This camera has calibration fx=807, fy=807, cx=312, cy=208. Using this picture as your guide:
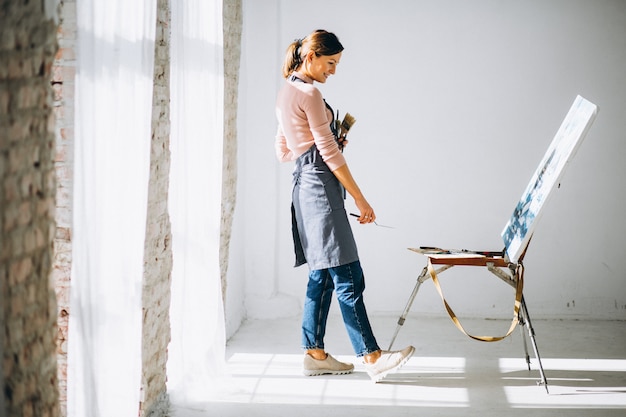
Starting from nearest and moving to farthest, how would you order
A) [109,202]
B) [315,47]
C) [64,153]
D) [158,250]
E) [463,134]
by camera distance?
[109,202]
[64,153]
[158,250]
[315,47]
[463,134]

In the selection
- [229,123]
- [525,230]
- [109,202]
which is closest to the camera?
[109,202]

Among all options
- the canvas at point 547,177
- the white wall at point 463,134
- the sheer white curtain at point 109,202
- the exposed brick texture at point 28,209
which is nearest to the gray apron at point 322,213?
the canvas at point 547,177

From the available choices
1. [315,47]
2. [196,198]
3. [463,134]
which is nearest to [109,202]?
[196,198]

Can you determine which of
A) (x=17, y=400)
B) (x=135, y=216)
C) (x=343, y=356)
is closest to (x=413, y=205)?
(x=343, y=356)

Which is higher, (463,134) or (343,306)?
(463,134)

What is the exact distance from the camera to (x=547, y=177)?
3.68 metres

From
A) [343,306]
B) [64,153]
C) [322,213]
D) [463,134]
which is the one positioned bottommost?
[343,306]

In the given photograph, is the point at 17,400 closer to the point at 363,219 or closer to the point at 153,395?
the point at 153,395

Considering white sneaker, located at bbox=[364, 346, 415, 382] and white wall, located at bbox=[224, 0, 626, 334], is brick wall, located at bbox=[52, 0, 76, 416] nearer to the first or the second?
white sneaker, located at bbox=[364, 346, 415, 382]

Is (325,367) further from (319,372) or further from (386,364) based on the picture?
(386,364)

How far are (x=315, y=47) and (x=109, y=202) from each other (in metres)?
1.44

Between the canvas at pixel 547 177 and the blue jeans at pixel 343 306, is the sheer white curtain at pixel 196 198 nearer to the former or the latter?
the blue jeans at pixel 343 306

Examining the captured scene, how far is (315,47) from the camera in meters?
3.58

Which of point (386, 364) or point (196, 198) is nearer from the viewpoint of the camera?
point (196, 198)
